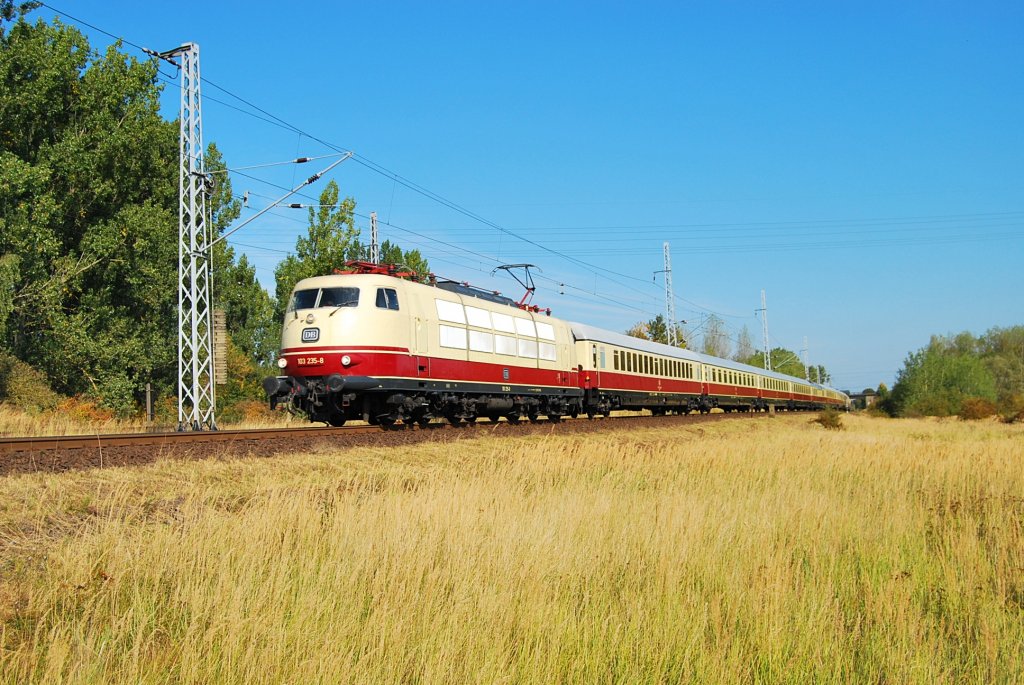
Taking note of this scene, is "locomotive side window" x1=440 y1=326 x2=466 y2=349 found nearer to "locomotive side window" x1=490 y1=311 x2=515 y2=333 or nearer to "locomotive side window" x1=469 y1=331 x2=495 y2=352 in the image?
"locomotive side window" x1=469 y1=331 x2=495 y2=352

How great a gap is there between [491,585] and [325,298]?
12979mm

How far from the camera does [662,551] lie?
21.8 feet

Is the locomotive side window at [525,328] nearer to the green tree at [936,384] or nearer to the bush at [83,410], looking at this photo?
the bush at [83,410]

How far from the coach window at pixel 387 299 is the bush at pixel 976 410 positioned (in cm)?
5122

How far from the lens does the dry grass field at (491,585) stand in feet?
14.6

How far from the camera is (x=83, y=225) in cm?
3453

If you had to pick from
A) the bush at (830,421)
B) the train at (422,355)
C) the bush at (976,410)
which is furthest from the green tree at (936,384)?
the train at (422,355)

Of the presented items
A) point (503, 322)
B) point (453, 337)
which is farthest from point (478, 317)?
point (453, 337)

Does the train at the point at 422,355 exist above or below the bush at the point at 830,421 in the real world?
above

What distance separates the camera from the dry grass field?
445 centimetres

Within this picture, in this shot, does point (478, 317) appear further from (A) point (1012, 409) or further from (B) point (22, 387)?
(A) point (1012, 409)

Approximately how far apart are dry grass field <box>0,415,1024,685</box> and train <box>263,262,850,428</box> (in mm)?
7101

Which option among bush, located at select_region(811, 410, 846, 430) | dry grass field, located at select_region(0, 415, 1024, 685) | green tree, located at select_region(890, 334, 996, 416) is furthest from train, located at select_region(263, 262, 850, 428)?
green tree, located at select_region(890, 334, 996, 416)

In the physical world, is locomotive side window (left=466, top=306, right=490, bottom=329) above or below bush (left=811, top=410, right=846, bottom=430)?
above
